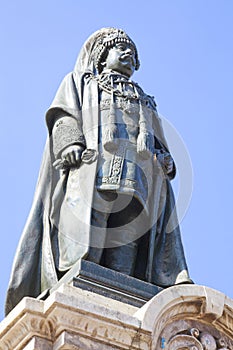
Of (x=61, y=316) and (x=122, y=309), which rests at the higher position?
(x=122, y=309)

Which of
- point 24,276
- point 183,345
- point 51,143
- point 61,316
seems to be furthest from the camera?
point 51,143

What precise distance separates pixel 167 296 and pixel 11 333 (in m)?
1.40

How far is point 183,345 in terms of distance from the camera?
8.95m

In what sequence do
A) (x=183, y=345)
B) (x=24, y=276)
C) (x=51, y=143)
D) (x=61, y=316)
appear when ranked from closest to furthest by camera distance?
(x=61, y=316) < (x=183, y=345) < (x=24, y=276) < (x=51, y=143)

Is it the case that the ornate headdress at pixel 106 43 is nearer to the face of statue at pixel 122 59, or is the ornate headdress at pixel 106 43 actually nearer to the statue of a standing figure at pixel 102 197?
the face of statue at pixel 122 59

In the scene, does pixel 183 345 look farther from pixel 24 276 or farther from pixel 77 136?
pixel 77 136

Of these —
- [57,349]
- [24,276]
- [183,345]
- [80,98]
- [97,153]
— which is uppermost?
[80,98]

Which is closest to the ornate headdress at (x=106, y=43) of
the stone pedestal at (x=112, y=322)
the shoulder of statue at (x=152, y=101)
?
the shoulder of statue at (x=152, y=101)

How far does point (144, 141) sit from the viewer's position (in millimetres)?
10508

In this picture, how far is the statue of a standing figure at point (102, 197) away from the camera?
9945mm

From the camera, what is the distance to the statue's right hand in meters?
10.3

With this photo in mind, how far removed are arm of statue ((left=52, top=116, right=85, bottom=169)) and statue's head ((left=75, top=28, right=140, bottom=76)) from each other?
0.98 meters

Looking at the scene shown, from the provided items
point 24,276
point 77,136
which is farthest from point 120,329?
point 77,136

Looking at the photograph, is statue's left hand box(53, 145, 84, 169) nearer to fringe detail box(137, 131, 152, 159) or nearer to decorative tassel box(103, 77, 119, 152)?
decorative tassel box(103, 77, 119, 152)
